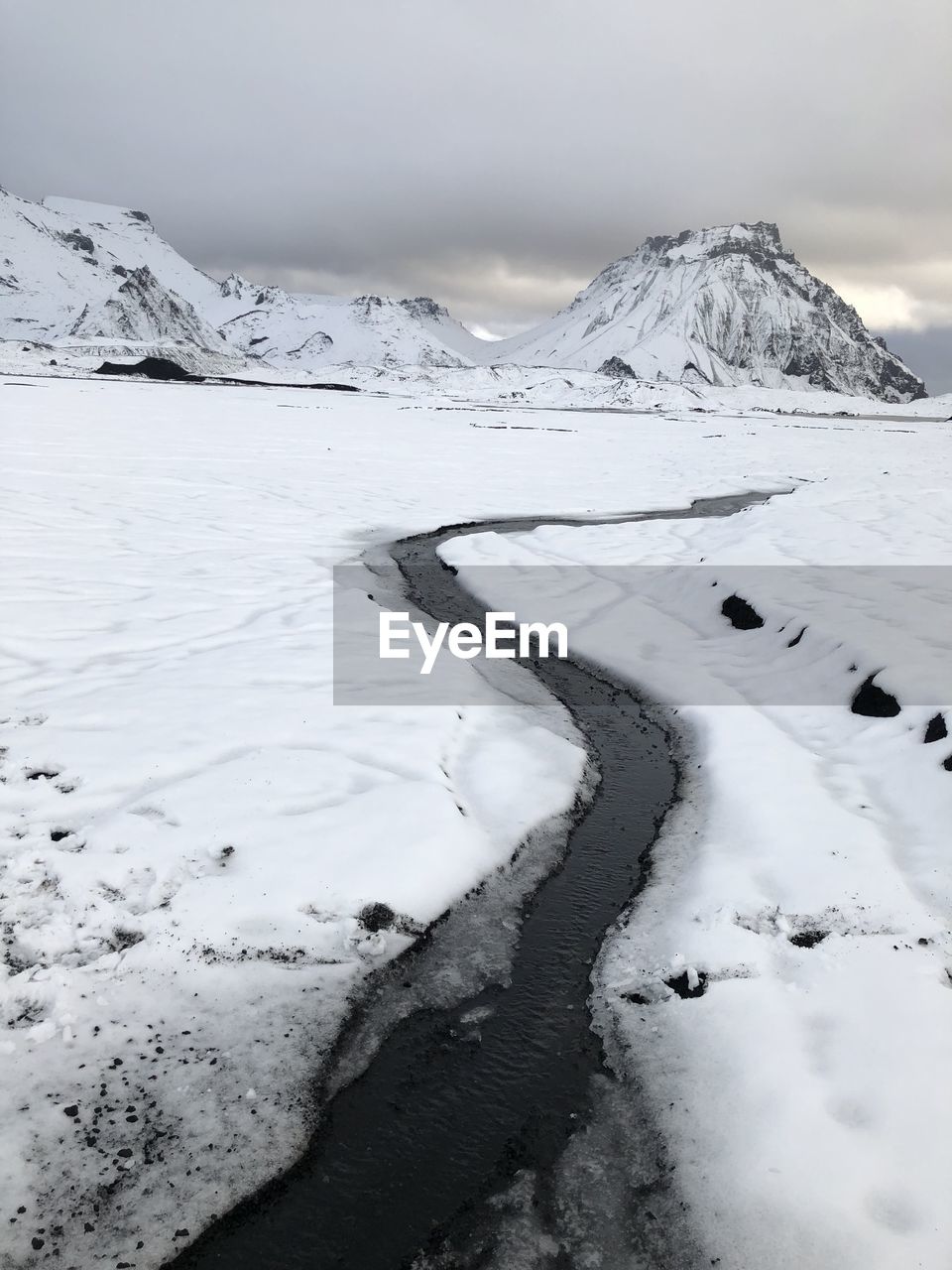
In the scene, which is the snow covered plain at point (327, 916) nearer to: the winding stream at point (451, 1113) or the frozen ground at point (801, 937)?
the frozen ground at point (801, 937)

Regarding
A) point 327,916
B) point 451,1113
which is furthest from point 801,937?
point 327,916

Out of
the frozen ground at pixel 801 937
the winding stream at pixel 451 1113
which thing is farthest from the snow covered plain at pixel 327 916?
the winding stream at pixel 451 1113

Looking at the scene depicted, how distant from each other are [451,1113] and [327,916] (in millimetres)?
1477

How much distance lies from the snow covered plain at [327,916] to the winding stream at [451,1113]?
0.17m

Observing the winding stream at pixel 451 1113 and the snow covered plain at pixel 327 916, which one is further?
the snow covered plain at pixel 327 916

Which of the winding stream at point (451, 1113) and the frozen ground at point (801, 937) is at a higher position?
the frozen ground at point (801, 937)

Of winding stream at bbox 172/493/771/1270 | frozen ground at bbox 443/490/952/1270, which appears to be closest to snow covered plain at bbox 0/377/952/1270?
frozen ground at bbox 443/490/952/1270

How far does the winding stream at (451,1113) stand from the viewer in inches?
128

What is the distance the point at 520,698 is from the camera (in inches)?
352

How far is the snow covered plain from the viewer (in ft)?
11.4

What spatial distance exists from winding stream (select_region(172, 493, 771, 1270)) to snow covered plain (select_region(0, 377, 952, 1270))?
0.57 feet

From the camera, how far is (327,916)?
499 cm

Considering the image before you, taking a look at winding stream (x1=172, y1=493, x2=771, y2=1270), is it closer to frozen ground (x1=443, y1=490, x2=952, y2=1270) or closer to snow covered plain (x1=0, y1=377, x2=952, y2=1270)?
snow covered plain (x1=0, y1=377, x2=952, y2=1270)

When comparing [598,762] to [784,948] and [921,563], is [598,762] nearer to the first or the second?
[784,948]
